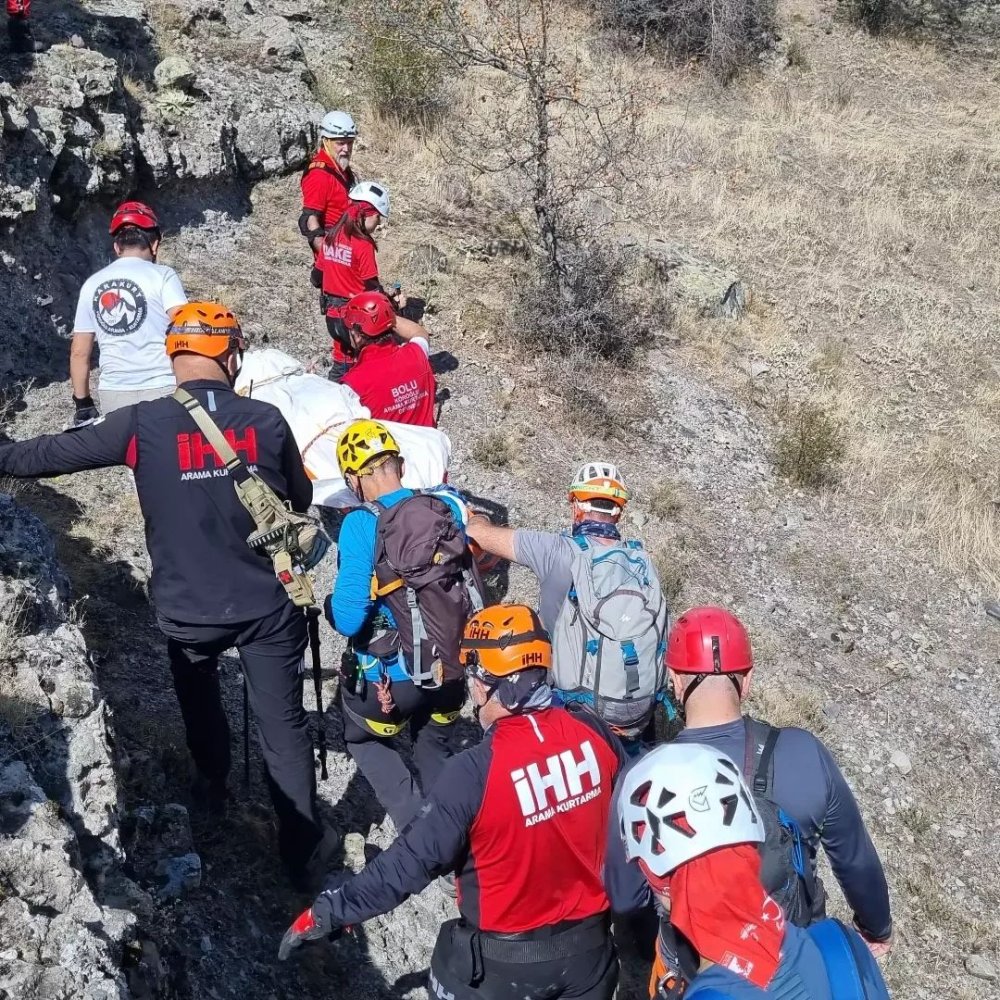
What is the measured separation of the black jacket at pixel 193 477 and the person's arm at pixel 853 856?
199 cm

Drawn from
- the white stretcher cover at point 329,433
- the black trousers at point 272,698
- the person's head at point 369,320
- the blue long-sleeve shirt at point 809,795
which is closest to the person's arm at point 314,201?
the person's head at point 369,320

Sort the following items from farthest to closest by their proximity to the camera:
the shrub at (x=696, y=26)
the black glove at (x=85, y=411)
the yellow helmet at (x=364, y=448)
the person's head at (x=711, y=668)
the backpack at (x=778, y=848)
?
1. the shrub at (x=696, y=26)
2. the black glove at (x=85, y=411)
3. the yellow helmet at (x=364, y=448)
4. the person's head at (x=711, y=668)
5. the backpack at (x=778, y=848)

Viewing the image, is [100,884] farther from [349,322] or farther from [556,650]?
[349,322]

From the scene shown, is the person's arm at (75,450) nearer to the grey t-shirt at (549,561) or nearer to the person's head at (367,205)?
the grey t-shirt at (549,561)

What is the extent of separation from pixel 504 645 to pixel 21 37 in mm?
8127

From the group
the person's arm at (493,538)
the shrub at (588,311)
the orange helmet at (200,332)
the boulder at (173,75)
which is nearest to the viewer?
the orange helmet at (200,332)

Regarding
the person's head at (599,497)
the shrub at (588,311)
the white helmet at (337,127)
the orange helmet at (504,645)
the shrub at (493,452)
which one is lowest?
the shrub at (493,452)

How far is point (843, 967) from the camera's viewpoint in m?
1.98

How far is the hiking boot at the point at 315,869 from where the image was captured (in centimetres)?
402

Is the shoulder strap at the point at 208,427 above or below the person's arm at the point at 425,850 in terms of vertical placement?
above

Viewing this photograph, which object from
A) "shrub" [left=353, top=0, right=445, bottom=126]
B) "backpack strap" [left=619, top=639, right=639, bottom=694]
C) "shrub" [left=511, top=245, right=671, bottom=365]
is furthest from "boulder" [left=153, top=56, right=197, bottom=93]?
"backpack strap" [left=619, top=639, right=639, bottom=694]

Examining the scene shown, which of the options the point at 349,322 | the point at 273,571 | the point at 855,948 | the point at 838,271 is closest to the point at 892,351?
the point at 838,271

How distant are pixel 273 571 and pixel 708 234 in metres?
9.19

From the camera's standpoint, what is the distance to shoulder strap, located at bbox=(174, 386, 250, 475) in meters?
3.38
